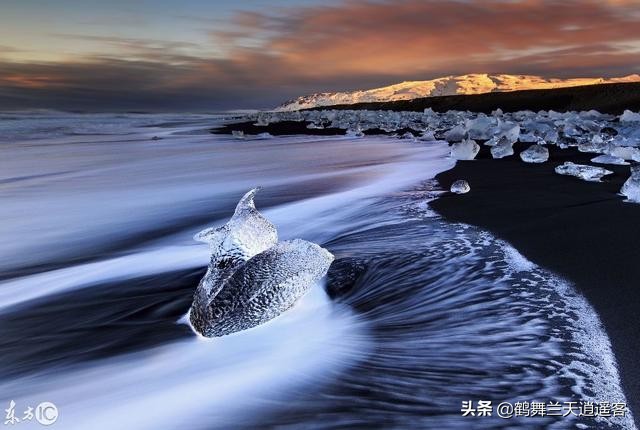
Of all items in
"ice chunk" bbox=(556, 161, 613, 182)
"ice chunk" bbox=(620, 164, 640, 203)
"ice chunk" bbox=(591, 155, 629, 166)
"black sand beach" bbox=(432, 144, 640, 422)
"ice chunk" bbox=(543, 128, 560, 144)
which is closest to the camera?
"black sand beach" bbox=(432, 144, 640, 422)

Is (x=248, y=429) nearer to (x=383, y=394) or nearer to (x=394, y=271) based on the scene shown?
(x=383, y=394)

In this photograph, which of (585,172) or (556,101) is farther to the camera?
(556,101)

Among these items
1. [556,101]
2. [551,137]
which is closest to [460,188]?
[551,137]

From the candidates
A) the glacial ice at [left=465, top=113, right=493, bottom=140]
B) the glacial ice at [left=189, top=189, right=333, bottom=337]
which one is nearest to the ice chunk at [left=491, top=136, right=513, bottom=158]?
the glacial ice at [left=465, top=113, right=493, bottom=140]

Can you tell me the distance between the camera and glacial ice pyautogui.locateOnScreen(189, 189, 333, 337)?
217 centimetres

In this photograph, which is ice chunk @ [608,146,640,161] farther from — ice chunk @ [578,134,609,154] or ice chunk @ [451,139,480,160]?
ice chunk @ [451,139,480,160]

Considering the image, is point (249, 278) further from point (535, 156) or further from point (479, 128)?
point (479, 128)

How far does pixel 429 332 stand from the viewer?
2.07m

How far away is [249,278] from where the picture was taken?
227 centimetres

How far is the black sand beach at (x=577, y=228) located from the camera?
1962mm

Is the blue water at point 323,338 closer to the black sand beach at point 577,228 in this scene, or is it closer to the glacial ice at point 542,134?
the black sand beach at point 577,228

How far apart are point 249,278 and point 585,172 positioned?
4514 millimetres

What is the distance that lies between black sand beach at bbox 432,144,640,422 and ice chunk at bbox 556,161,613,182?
0.11 metres

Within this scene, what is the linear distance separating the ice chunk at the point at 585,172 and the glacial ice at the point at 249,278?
3.85m
